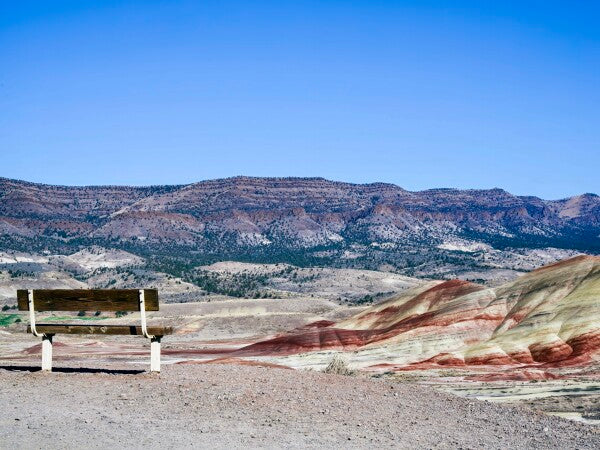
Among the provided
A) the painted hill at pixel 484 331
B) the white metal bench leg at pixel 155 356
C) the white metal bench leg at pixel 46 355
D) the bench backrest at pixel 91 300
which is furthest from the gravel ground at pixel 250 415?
the painted hill at pixel 484 331

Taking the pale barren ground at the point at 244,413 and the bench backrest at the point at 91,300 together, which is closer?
the pale barren ground at the point at 244,413

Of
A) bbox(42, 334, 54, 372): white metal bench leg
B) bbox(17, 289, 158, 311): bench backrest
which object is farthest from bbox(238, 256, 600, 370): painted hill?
bbox(42, 334, 54, 372): white metal bench leg

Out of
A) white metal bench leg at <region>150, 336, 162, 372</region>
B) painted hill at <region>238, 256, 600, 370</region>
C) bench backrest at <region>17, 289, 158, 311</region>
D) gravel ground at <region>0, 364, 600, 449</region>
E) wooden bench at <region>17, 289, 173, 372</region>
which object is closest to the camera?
gravel ground at <region>0, 364, 600, 449</region>

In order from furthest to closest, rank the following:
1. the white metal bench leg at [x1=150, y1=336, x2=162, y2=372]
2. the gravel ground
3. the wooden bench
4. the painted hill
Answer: the painted hill, the wooden bench, the white metal bench leg at [x1=150, y1=336, x2=162, y2=372], the gravel ground

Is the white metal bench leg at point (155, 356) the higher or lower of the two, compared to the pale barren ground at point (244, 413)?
higher

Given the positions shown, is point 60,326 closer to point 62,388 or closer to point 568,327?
point 62,388

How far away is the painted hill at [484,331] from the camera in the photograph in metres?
37.2

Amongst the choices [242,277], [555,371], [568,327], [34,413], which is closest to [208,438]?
[34,413]

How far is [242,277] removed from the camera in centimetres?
16888

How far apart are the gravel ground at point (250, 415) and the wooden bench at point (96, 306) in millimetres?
578

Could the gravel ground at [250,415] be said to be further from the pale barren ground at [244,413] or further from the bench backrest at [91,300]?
the bench backrest at [91,300]

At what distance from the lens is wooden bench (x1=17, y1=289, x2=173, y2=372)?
15.1 metres

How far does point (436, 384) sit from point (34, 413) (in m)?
18.3

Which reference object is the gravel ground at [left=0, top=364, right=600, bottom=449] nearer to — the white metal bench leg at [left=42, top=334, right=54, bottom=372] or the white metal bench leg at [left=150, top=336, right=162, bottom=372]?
the white metal bench leg at [left=150, top=336, right=162, bottom=372]
